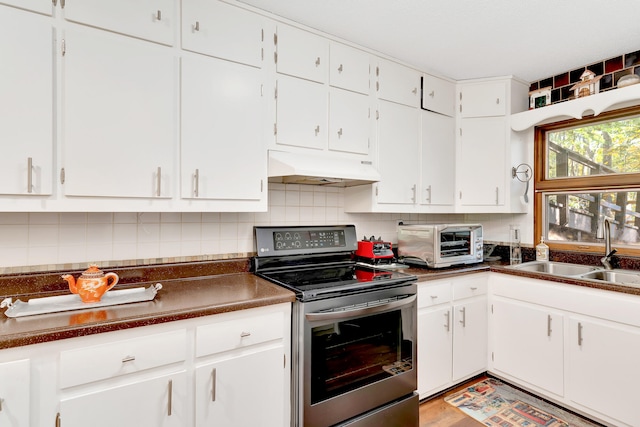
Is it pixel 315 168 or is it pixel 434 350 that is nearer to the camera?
pixel 315 168

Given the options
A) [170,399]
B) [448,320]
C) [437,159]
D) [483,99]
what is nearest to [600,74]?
[483,99]

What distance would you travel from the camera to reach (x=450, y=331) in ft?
7.74

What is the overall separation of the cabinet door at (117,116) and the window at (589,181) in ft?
9.40

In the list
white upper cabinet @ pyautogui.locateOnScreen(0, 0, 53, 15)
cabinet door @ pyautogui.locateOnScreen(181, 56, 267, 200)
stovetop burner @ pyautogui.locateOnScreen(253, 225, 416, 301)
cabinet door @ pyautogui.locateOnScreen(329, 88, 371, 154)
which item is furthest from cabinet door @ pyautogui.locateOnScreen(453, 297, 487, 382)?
white upper cabinet @ pyautogui.locateOnScreen(0, 0, 53, 15)

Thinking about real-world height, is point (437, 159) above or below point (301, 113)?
below

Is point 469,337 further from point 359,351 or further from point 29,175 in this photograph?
point 29,175

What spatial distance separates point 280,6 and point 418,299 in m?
1.94

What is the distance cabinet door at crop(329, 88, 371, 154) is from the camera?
86.6 inches

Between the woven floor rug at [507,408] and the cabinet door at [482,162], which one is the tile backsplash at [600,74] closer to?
the cabinet door at [482,162]

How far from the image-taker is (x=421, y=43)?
2.27m

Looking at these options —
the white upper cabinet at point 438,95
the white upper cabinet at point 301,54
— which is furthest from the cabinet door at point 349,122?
the white upper cabinet at point 438,95

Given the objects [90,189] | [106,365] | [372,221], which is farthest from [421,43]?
[106,365]

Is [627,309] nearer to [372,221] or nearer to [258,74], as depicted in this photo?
[372,221]

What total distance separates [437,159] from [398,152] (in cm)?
44
